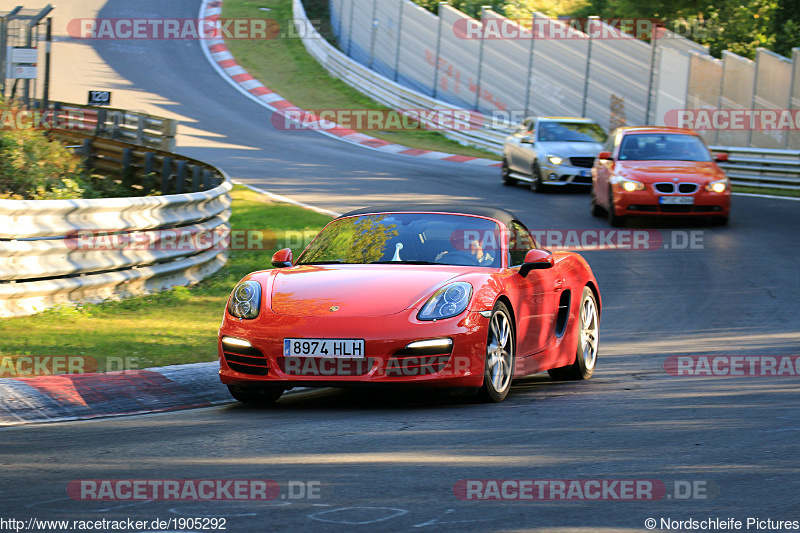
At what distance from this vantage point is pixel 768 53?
92.2ft

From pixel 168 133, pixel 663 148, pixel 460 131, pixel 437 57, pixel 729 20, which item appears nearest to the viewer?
pixel 663 148

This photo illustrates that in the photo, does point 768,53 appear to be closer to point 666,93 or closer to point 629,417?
point 666,93

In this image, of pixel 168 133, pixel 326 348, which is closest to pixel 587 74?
pixel 168 133

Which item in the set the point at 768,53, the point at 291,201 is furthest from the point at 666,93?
the point at 291,201

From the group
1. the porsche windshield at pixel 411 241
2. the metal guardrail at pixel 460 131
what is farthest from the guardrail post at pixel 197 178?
the metal guardrail at pixel 460 131

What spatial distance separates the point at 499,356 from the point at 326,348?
3.95ft

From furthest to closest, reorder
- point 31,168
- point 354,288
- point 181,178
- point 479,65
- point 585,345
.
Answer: point 479,65 → point 181,178 → point 31,168 → point 585,345 → point 354,288

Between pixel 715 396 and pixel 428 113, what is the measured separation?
28.9 meters

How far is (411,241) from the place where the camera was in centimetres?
832

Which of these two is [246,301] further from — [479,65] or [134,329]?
[479,65]

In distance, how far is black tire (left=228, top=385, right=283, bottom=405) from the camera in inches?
301

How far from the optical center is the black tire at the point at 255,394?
7641mm

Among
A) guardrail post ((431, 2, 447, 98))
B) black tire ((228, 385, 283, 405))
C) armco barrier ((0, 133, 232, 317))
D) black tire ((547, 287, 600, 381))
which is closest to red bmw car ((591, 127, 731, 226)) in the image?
armco barrier ((0, 133, 232, 317))

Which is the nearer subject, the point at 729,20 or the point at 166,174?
the point at 166,174
